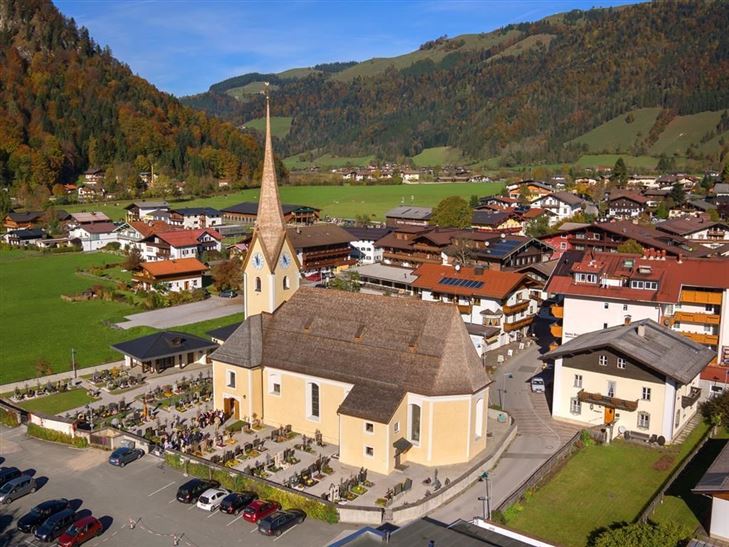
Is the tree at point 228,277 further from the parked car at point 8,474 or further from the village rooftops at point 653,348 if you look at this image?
the parked car at point 8,474

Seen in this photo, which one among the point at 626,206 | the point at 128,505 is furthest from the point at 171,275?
the point at 626,206

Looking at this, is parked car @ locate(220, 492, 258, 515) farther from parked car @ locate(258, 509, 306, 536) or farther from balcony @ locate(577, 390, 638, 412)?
balcony @ locate(577, 390, 638, 412)

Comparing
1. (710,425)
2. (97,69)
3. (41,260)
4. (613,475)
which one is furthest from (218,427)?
(97,69)

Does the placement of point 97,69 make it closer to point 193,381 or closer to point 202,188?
point 202,188

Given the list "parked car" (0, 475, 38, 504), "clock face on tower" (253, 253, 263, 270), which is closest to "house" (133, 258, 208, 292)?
"clock face on tower" (253, 253, 263, 270)

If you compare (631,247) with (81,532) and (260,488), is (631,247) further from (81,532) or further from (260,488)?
(81,532)

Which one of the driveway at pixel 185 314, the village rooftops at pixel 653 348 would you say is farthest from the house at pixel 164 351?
the village rooftops at pixel 653 348
